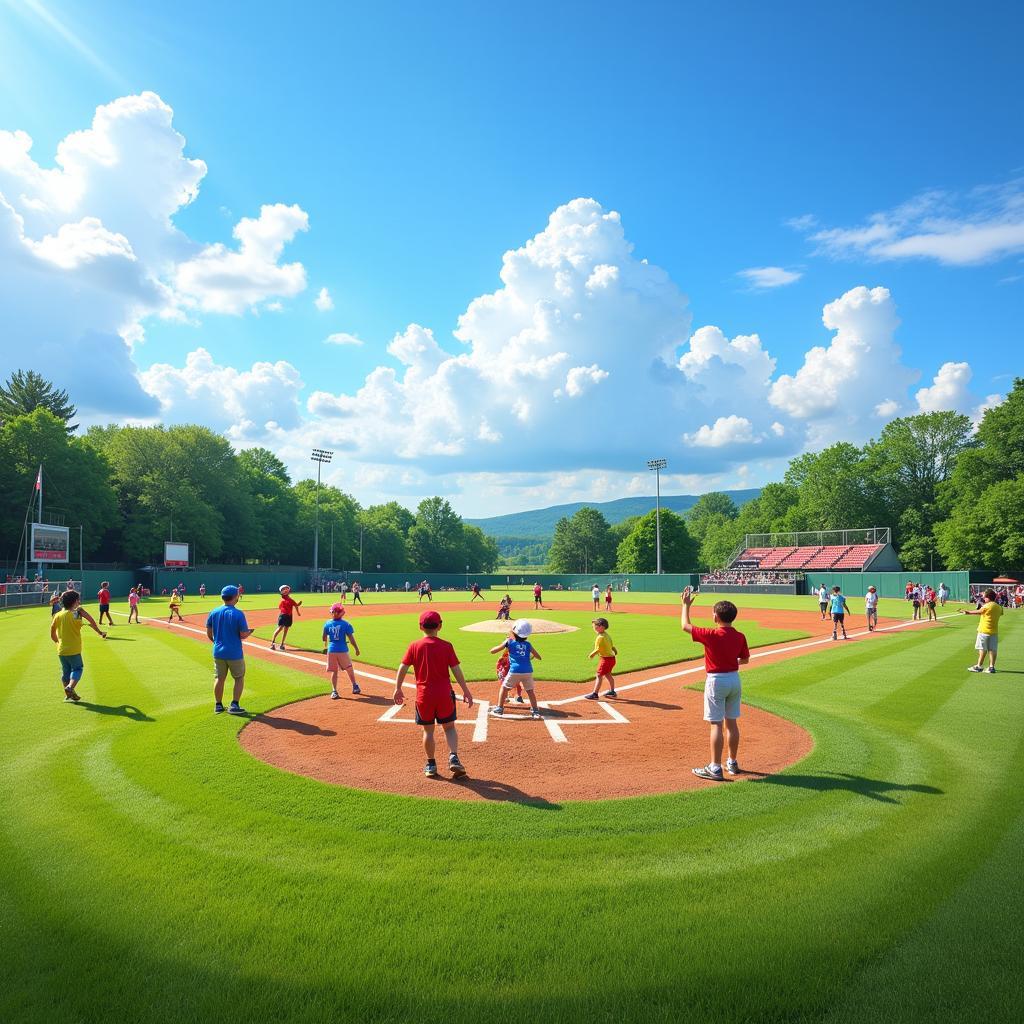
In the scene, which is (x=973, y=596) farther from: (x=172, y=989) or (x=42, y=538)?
(x=42, y=538)

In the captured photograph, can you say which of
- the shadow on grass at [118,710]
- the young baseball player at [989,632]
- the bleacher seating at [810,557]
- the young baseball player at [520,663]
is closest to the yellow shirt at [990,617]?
the young baseball player at [989,632]

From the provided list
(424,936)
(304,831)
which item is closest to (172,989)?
(424,936)

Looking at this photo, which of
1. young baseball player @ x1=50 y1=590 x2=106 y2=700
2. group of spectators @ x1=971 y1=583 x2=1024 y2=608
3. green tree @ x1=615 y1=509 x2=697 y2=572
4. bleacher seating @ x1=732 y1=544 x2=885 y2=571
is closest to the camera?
young baseball player @ x1=50 y1=590 x2=106 y2=700

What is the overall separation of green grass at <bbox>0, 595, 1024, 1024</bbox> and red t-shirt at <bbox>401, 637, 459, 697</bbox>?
1241 millimetres

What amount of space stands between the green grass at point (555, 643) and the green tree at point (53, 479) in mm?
47155

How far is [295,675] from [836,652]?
52.2ft

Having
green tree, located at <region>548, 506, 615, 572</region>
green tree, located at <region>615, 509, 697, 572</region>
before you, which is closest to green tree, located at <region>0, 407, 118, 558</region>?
green tree, located at <region>615, 509, 697, 572</region>

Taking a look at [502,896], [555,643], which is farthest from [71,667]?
[555,643]

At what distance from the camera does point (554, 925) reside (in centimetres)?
461

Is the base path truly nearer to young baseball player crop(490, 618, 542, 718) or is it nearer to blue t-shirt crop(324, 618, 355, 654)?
young baseball player crop(490, 618, 542, 718)

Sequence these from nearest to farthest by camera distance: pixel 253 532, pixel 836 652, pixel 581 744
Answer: pixel 581 744, pixel 836 652, pixel 253 532

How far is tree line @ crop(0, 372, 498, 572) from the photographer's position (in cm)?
6316

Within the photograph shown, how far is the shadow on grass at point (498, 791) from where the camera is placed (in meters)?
7.07

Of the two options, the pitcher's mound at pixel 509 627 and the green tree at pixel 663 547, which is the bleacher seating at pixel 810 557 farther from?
the pitcher's mound at pixel 509 627
